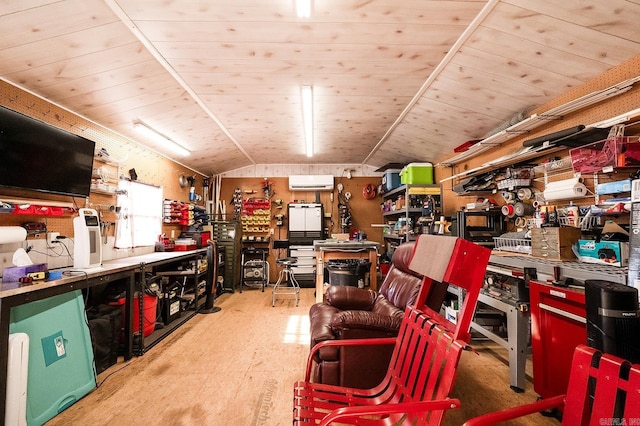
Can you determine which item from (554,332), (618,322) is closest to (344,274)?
(554,332)

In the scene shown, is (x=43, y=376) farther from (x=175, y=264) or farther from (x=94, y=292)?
(x=175, y=264)

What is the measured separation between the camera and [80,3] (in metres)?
1.85

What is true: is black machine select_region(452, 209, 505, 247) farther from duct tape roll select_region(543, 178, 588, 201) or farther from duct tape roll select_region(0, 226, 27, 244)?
duct tape roll select_region(0, 226, 27, 244)

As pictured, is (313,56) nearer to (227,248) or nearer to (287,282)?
(227,248)

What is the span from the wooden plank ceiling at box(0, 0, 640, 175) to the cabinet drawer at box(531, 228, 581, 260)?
132 cm

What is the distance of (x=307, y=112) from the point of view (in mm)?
3750

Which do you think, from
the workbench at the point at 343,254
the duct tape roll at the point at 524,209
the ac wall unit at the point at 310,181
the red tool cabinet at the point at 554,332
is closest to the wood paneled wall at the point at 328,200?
the ac wall unit at the point at 310,181

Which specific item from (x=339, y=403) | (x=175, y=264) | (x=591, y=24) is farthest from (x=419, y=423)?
(x=175, y=264)

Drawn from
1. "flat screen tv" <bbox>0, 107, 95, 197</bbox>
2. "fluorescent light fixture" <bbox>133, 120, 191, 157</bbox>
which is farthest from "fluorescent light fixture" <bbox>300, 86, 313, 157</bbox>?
"flat screen tv" <bbox>0, 107, 95, 197</bbox>

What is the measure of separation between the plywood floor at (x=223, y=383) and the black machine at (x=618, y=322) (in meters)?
0.54

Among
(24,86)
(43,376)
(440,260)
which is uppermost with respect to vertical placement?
(24,86)

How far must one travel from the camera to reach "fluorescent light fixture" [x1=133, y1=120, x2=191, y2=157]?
3.54m

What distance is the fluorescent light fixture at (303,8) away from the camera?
6.36 ft

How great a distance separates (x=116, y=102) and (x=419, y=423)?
147 inches
